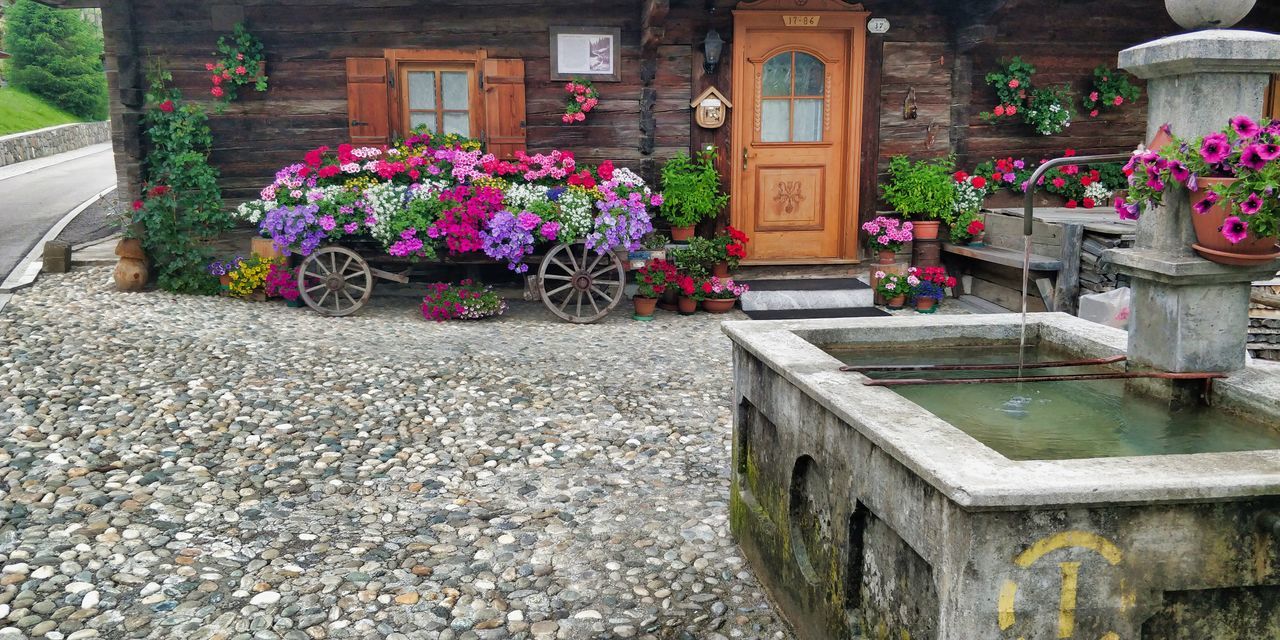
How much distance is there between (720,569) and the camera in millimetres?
3943

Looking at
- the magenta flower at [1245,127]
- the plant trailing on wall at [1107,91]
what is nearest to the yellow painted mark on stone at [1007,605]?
the magenta flower at [1245,127]

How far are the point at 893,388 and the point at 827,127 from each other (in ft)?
22.4

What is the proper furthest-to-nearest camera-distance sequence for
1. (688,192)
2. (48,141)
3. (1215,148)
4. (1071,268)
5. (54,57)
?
(54,57), (48,141), (688,192), (1071,268), (1215,148)

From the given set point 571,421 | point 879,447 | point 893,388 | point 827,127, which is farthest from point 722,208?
point 879,447

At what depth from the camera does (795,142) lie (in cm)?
980

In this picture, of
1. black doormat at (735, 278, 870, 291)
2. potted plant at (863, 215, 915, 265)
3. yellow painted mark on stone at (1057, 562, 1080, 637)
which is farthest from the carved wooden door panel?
yellow painted mark on stone at (1057, 562, 1080, 637)

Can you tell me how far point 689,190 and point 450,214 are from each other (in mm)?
2261

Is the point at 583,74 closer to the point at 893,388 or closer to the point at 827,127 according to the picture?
the point at 827,127

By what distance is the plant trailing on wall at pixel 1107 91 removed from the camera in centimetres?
1002

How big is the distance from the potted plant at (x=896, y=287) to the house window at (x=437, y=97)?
4096 millimetres

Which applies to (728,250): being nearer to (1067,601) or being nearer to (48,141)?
(1067,601)

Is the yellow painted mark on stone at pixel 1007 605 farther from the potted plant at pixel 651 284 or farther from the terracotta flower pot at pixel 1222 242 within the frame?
the potted plant at pixel 651 284

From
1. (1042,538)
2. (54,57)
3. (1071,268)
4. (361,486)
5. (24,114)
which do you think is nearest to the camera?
(1042,538)

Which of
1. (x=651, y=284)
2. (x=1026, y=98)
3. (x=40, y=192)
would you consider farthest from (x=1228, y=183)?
(x=40, y=192)
